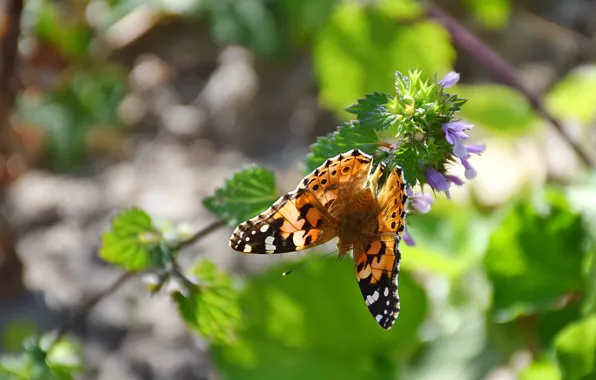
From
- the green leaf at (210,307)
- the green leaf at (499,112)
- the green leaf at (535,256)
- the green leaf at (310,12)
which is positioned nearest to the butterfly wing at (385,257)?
the green leaf at (210,307)

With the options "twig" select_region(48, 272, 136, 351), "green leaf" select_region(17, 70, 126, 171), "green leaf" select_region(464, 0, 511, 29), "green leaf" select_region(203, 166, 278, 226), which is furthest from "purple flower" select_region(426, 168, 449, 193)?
"green leaf" select_region(17, 70, 126, 171)

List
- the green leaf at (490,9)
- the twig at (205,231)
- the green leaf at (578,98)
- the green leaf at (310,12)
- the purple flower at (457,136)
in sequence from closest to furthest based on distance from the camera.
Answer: the purple flower at (457,136)
the twig at (205,231)
the green leaf at (310,12)
the green leaf at (578,98)
the green leaf at (490,9)

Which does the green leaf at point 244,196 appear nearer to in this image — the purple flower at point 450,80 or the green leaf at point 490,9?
the purple flower at point 450,80

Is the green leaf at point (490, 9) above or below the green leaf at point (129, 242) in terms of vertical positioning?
above

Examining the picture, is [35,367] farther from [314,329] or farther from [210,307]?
[314,329]

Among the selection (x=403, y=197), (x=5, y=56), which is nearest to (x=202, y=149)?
(x=5, y=56)

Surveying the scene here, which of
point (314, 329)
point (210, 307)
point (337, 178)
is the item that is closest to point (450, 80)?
point (337, 178)

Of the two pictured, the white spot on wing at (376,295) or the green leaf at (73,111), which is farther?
the green leaf at (73,111)
